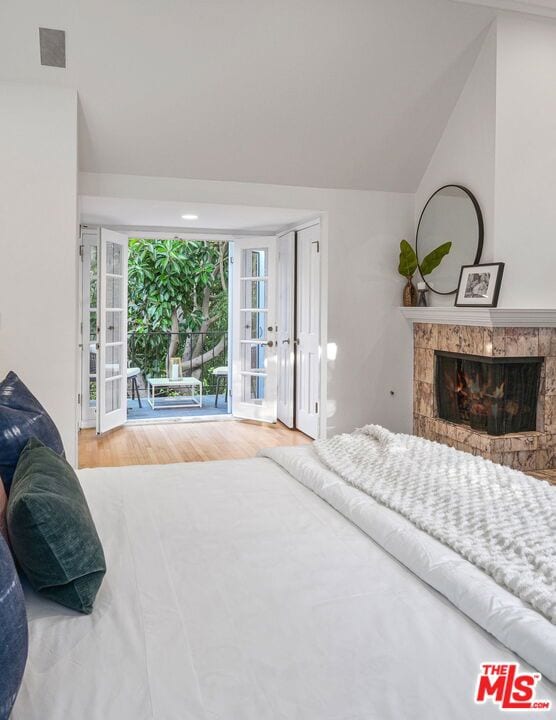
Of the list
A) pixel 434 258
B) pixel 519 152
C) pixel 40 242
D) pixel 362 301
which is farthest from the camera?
pixel 362 301

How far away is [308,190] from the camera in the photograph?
17.6 ft

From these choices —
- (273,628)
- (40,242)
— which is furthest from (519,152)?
(273,628)

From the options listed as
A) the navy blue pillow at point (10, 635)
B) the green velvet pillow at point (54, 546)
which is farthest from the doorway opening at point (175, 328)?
the navy blue pillow at point (10, 635)

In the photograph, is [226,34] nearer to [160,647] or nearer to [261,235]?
[261,235]

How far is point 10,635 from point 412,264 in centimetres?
490

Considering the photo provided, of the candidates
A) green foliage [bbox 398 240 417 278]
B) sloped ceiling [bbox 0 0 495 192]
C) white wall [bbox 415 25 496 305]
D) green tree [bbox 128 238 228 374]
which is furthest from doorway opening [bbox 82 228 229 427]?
white wall [bbox 415 25 496 305]

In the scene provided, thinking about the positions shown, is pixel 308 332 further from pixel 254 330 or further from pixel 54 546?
pixel 54 546

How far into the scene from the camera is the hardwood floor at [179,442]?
5121 millimetres

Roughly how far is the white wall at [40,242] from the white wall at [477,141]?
2.89 m

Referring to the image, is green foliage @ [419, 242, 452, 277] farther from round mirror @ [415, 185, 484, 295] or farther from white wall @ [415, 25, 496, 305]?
white wall @ [415, 25, 496, 305]

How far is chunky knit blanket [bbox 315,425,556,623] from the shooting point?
141cm

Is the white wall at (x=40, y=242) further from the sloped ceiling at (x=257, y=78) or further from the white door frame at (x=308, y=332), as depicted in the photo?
the white door frame at (x=308, y=332)

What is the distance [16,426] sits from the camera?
5.77 feet

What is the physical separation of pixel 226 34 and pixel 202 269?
4656mm
